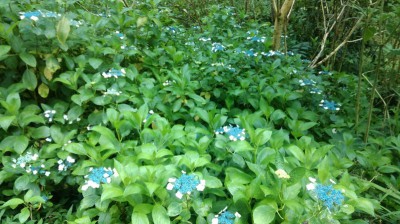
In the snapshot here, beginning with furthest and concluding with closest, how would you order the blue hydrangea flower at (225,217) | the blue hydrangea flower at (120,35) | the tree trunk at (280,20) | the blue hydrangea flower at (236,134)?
1. the tree trunk at (280,20)
2. the blue hydrangea flower at (120,35)
3. the blue hydrangea flower at (236,134)
4. the blue hydrangea flower at (225,217)

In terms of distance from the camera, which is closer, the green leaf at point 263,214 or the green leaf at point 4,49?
the green leaf at point 263,214

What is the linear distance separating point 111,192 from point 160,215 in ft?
0.81

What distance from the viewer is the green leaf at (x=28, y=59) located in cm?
206

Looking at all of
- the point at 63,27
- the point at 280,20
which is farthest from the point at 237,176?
the point at 280,20

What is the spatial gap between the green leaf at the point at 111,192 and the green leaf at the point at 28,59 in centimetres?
109

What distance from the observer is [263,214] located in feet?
4.51

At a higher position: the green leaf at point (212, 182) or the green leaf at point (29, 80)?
the green leaf at point (29, 80)

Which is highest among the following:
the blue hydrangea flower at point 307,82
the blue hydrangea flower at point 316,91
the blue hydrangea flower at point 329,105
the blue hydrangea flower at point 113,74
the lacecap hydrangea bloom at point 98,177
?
the blue hydrangea flower at point 113,74

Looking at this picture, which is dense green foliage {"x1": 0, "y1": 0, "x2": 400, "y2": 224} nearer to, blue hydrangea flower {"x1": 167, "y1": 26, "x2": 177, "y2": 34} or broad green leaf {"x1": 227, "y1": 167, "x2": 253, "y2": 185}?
broad green leaf {"x1": 227, "y1": 167, "x2": 253, "y2": 185}

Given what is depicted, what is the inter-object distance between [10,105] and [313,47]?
11.5ft

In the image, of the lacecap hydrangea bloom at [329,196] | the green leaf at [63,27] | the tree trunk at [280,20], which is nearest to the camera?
the lacecap hydrangea bloom at [329,196]

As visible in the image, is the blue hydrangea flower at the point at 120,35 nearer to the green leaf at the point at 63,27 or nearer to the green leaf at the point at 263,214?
the green leaf at the point at 63,27

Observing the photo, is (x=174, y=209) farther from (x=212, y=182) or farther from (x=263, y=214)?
(x=263, y=214)

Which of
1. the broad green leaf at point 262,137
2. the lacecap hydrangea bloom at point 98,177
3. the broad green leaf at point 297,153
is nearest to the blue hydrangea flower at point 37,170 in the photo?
the lacecap hydrangea bloom at point 98,177
